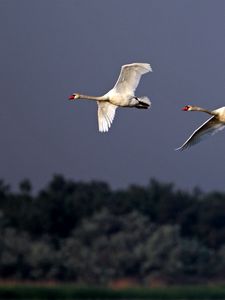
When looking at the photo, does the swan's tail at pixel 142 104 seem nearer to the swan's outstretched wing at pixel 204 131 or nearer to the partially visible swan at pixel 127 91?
the partially visible swan at pixel 127 91

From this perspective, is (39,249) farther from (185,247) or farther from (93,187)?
(93,187)

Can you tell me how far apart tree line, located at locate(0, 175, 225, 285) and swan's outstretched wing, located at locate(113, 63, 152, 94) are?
30.2m

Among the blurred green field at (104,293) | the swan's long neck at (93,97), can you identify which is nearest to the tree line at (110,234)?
the blurred green field at (104,293)

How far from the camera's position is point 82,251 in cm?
5825

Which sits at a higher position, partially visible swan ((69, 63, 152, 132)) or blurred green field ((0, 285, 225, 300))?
partially visible swan ((69, 63, 152, 132))

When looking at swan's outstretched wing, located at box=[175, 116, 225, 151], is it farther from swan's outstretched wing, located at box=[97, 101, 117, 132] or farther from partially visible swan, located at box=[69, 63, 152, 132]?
swan's outstretched wing, located at box=[97, 101, 117, 132]

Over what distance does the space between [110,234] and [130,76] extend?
3593 cm

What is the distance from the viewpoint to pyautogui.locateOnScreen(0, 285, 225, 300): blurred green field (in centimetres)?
4609

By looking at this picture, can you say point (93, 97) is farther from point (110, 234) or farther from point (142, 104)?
point (110, 234)

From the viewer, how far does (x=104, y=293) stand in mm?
48781

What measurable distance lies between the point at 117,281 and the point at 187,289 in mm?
5006

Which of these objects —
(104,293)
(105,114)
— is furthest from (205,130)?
(104,293)

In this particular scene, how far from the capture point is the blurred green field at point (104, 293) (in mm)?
46094

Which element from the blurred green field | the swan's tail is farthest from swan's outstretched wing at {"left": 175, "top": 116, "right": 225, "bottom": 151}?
the blurred green field
